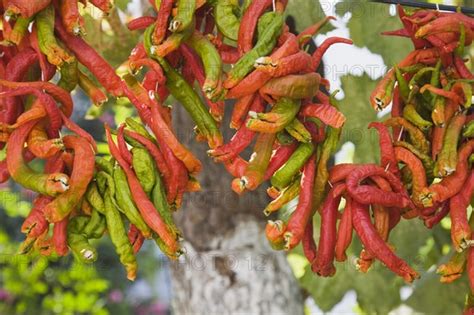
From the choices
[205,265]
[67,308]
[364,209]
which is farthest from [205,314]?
[67,308]

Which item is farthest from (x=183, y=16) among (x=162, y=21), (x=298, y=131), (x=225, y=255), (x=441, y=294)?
(x=441, y=294)

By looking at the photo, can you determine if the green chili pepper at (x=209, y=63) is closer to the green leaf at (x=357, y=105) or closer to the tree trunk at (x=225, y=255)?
the tree trunk at (x=225, y=255)

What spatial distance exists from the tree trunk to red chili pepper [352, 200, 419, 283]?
1.14 metres

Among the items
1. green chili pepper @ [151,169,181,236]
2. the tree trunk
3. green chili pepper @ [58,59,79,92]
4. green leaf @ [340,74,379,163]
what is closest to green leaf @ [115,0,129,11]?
the tree trunk

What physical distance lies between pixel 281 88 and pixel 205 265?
127 cm

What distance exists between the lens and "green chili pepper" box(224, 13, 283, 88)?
4.32 ft

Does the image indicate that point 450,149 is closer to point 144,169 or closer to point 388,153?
point 388,153

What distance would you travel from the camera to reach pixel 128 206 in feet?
4.28

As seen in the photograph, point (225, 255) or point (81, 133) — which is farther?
point (225, 255)

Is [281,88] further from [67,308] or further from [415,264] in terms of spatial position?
[67,308]

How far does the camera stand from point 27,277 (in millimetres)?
4754

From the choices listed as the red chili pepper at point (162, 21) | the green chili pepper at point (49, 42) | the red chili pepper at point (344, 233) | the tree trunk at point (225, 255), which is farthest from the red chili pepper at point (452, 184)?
the tree trunk at point (225, 255)

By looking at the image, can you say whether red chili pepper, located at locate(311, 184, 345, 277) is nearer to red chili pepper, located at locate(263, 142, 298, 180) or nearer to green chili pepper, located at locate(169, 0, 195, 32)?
red chili pepper, located at locate(263, 142, 298, 180)

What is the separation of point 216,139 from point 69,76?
244mm
